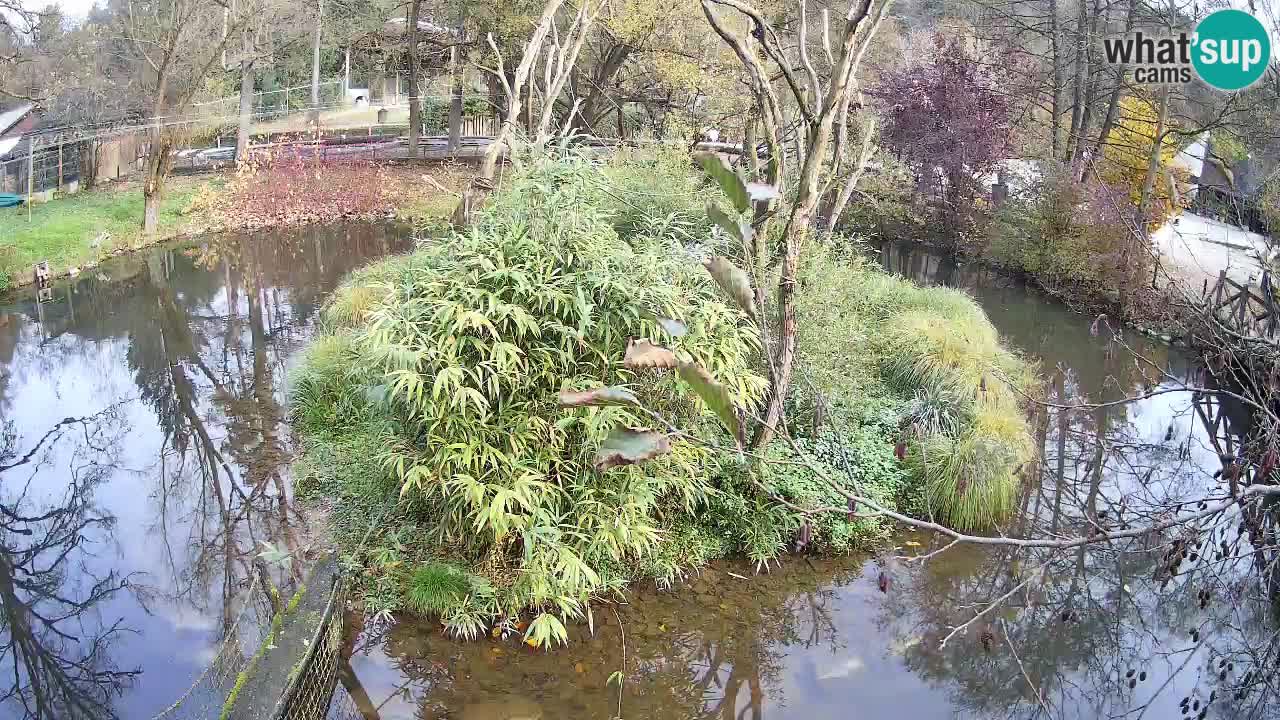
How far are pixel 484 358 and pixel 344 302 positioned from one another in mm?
5229

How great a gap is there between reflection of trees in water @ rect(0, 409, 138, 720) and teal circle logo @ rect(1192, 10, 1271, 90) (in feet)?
33.6

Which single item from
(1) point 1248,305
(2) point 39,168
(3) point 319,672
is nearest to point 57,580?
(3) point 319,672

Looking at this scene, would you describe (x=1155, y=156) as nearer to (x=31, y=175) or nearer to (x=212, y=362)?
(x=212, y=362)

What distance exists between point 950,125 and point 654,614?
37.4ft

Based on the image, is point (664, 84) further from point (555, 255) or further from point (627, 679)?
point (627, 679)

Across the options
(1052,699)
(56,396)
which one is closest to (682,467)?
(1052,699)

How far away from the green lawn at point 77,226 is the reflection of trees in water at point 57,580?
547 cm

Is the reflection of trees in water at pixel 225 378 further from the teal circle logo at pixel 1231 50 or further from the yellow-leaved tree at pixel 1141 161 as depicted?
the yellow-leaved tree at pixel 1141 161

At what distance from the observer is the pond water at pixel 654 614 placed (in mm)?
5176

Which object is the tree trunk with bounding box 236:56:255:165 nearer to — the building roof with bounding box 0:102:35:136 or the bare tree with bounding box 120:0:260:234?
the bare tree with bounding box 120:0:260:234

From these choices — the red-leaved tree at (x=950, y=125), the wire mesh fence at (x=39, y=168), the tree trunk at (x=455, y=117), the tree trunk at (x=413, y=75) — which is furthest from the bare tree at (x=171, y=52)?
the red-leaved tree at (x=950, y=125)

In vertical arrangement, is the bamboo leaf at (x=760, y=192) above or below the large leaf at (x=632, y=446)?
above

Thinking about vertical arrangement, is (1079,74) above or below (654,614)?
above

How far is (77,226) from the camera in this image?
1424cm
